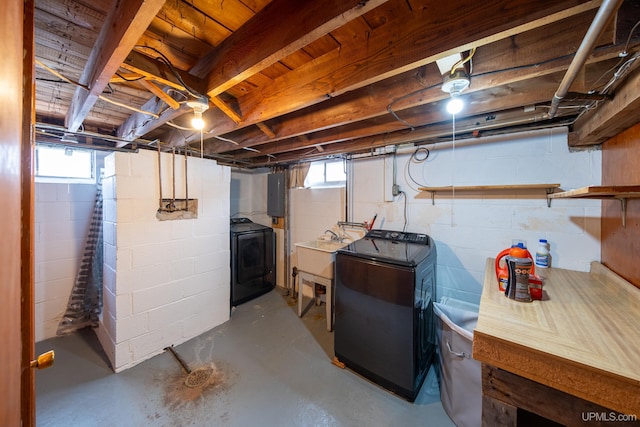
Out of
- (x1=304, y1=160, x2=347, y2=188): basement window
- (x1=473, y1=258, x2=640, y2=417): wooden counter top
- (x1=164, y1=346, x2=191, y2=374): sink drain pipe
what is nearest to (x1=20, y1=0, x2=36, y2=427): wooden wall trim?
(x1=473, y1=258, x2=640, y2=417): wooden counter top

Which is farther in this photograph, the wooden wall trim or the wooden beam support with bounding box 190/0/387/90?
the wooden beam support with bounding box 190/0/387/90

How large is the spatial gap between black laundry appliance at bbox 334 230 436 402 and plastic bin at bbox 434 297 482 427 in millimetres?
164

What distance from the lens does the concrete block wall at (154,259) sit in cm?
201

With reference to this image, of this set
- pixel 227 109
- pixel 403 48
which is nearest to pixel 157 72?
pixel 227 109

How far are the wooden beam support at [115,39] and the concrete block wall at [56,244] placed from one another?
185cm

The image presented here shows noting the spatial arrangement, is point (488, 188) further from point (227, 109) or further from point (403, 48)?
point (227, 109)

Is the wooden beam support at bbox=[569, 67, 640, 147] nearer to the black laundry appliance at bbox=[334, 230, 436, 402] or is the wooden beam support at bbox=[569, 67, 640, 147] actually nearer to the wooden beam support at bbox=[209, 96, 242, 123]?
the black laundry appliance at bbox=[334, 230, 436, 402]

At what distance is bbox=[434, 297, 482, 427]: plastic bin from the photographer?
1.45 metres

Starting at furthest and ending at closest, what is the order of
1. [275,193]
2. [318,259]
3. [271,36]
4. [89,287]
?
[275,193], [318,259], [89,287], [271,36]

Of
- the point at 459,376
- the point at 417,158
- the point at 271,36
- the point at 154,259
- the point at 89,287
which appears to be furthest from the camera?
the point at 89,287

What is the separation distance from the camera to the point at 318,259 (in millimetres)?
2668

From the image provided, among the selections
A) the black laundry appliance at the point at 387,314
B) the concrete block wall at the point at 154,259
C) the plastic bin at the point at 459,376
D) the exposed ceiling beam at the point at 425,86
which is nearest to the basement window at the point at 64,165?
the concrete block wall at the point at 154,259

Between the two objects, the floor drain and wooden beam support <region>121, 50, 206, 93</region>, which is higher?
wooden beam support <region>121, 50, 206, 93</region>

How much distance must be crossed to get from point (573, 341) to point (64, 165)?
4.31 metres
